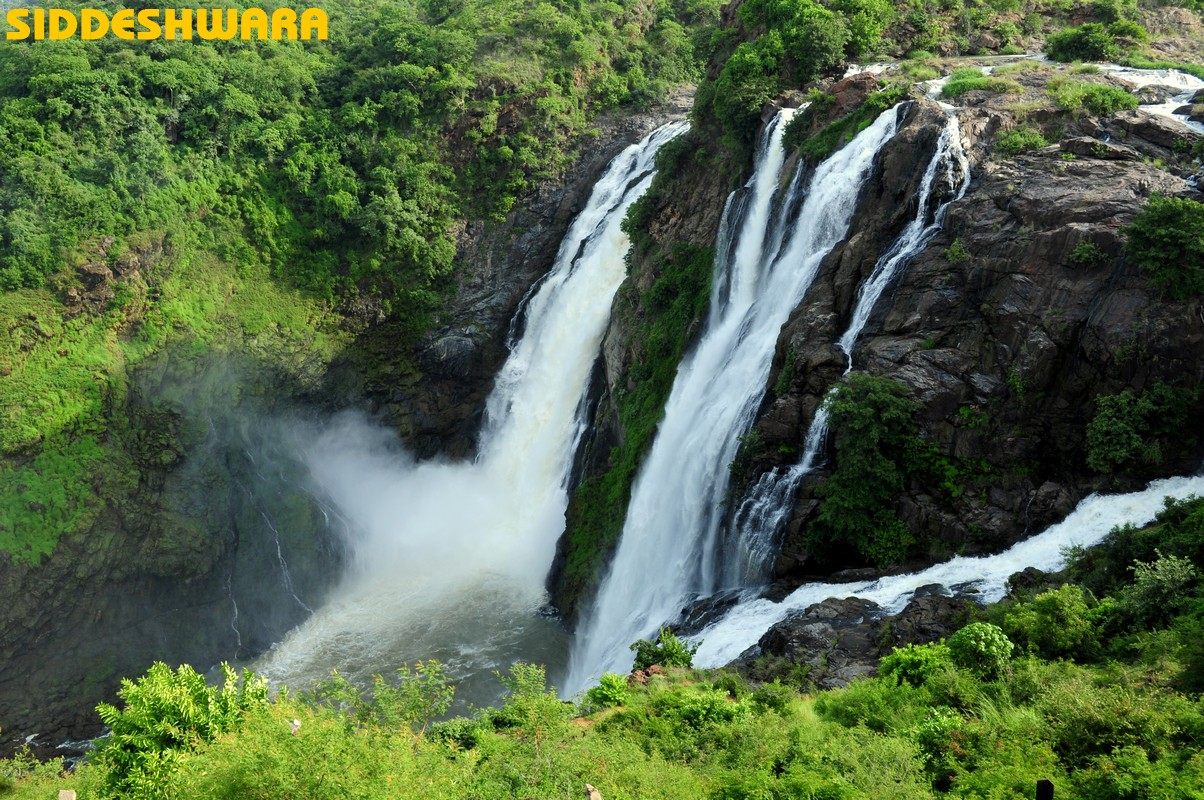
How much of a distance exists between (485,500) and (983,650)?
24484 mm

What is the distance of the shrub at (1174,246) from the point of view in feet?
52.1

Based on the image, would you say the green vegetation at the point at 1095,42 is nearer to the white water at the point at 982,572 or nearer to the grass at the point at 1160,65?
the grass at the point at 1160,65

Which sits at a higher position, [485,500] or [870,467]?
[870,467]

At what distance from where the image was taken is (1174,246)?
15992mm

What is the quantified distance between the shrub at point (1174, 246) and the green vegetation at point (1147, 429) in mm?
1921

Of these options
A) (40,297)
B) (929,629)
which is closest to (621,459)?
(929,629)

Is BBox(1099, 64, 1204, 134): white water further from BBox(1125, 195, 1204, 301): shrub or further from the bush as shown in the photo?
BBox(1125, 195, 1204, 301): shrub

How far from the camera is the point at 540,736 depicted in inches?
456

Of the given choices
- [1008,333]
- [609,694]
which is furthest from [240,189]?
A: [1008,333]

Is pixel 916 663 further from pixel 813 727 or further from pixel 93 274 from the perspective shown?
pixel 93 274

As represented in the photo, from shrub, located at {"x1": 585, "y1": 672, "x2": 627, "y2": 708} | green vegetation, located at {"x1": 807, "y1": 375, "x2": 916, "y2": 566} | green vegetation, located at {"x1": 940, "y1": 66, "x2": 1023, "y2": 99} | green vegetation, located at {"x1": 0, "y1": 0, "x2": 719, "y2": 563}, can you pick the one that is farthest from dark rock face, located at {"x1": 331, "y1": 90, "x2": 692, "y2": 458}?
shrub, located at {"x1": 585, "y1": 672, "x2": 627, "y2": 708}

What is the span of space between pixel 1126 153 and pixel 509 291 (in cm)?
2494

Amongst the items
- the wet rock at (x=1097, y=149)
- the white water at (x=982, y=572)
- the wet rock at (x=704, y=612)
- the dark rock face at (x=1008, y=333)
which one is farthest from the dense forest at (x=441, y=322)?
the wet rock at (x=704, y=612)

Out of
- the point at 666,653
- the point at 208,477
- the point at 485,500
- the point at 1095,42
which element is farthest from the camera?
the point at 485,500
